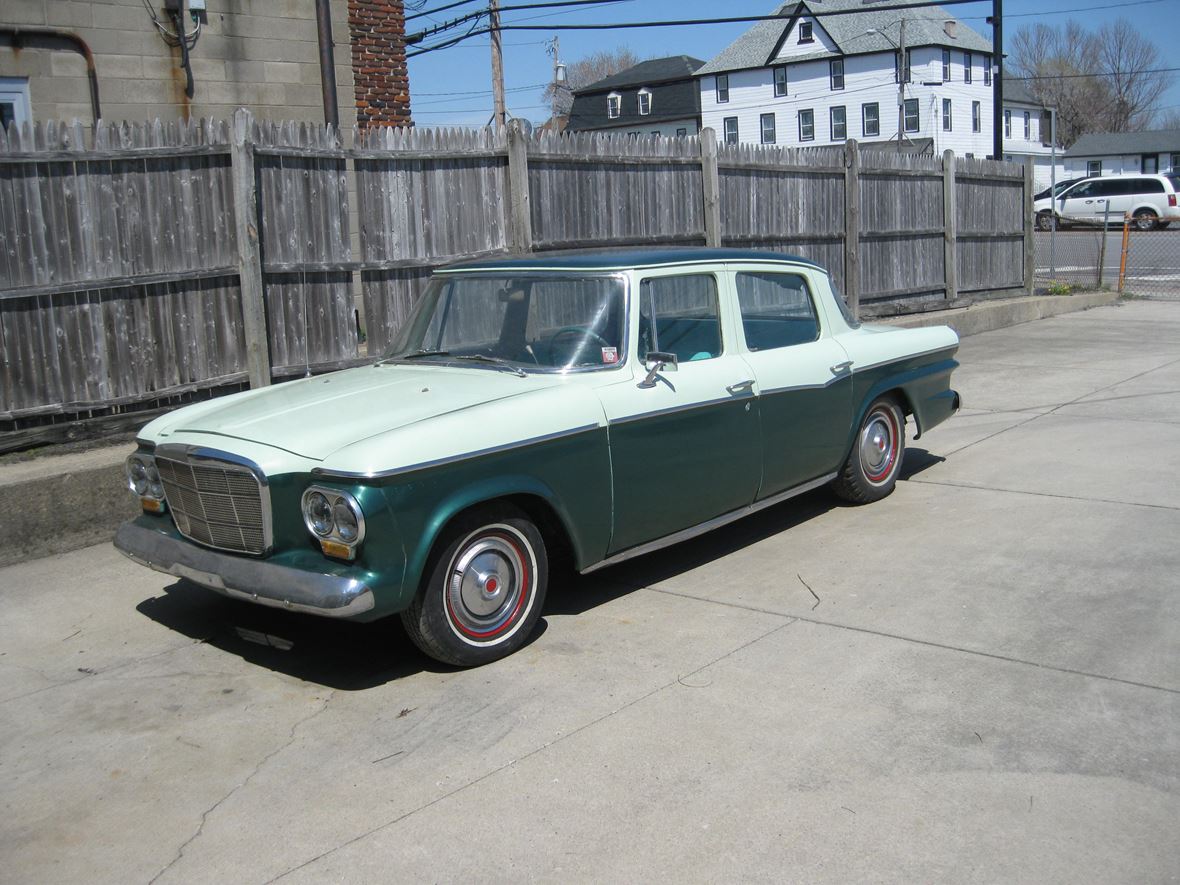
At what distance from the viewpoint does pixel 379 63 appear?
42.6 feet

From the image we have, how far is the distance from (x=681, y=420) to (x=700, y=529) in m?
0.61

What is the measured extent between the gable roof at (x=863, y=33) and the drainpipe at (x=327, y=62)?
165 feet

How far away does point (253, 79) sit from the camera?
1170cm

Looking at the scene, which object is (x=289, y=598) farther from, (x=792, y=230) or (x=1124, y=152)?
(x=1124, y=152)

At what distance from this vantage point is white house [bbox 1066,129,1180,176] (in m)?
72.0

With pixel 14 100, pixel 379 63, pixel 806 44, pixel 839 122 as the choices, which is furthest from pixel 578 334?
pixel 806 44

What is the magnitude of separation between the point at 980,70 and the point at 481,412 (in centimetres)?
6647

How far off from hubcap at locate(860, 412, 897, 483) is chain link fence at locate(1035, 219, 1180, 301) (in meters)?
12.8

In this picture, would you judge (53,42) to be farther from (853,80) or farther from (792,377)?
(853,80)

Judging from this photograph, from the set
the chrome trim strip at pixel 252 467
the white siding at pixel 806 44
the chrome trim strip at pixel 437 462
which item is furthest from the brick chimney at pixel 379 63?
the white siding at pixel 806 44

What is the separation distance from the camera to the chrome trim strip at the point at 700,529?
213 inches

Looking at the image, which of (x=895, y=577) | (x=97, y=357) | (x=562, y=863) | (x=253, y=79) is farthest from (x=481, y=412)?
(x=253, y=79)

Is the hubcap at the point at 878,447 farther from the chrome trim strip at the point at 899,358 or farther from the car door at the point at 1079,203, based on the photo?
the car door at the point at 1079,203

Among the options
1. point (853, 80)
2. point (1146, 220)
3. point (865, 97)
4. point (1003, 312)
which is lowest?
point (1003, 312)
